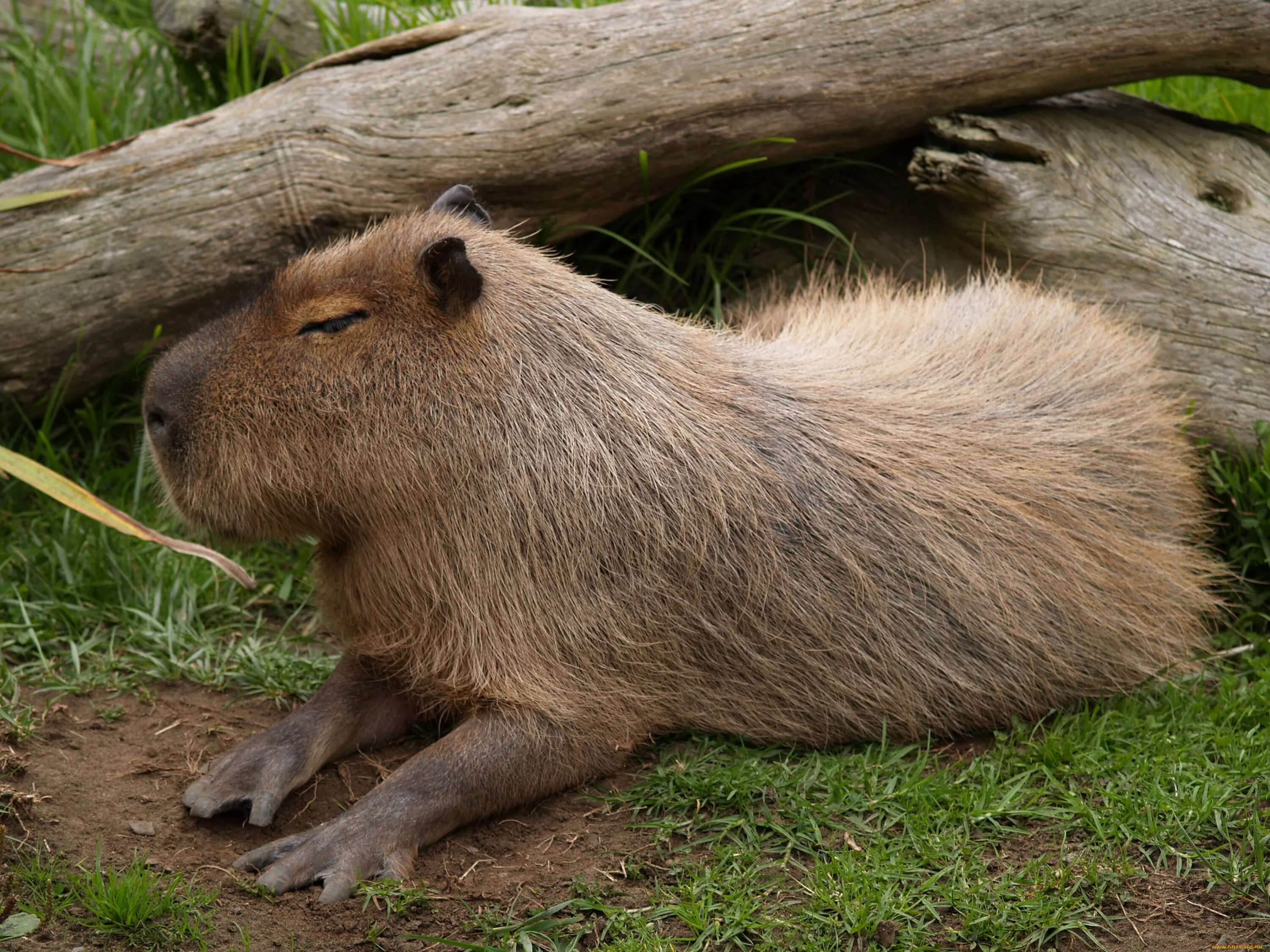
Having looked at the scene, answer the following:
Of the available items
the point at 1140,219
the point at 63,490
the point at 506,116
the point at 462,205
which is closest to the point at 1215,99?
the point at 1140,219

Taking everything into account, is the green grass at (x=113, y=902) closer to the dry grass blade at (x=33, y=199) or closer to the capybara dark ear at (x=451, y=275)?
the capybara dark ear at (x=451, y=275)

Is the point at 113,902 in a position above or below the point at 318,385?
below

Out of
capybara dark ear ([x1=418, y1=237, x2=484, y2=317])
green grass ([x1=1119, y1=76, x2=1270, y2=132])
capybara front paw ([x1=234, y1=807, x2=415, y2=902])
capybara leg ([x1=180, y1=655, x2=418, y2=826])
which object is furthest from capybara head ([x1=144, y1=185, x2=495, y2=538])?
green grass ([x1=1119, y1=76, x2=1270, y2=132])

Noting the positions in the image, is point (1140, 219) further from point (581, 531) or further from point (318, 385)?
point (318, 385)

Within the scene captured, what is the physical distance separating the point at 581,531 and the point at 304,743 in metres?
0.92

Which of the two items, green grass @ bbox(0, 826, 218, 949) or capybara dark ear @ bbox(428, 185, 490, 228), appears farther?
capybara dark ear @ bbox(428, 185, 490, 228)

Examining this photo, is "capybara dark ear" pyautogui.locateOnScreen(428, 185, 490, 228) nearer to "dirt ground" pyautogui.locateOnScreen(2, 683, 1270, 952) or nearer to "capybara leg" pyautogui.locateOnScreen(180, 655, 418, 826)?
"capybara leg" pyautogui.locateOnScreen(180, 655, 418, 826)

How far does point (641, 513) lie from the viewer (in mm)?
3283

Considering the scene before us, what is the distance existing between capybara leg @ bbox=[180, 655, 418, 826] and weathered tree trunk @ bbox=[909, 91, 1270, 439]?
8.53 ft

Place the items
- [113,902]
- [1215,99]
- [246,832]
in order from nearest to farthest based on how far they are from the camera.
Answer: [113,902], [246,832], [1215,99]

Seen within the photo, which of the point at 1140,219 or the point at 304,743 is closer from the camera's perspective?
the point at 304,743

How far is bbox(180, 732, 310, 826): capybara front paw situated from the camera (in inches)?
121

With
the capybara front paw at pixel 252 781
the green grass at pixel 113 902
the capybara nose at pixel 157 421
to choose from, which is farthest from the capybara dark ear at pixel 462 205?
the green grass at pixel 113 902

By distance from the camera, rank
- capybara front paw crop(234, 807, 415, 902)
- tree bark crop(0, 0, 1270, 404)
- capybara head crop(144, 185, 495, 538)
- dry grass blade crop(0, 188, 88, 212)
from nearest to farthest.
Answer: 1. capybara front paw crop(234, 807, 415, 902)
2. capybara head crop(144, 185, 495, 538)
3. dry grass blade crop(0, 188, 88, 212)
4. tree bark crop(0, 0, 1270, 404)
